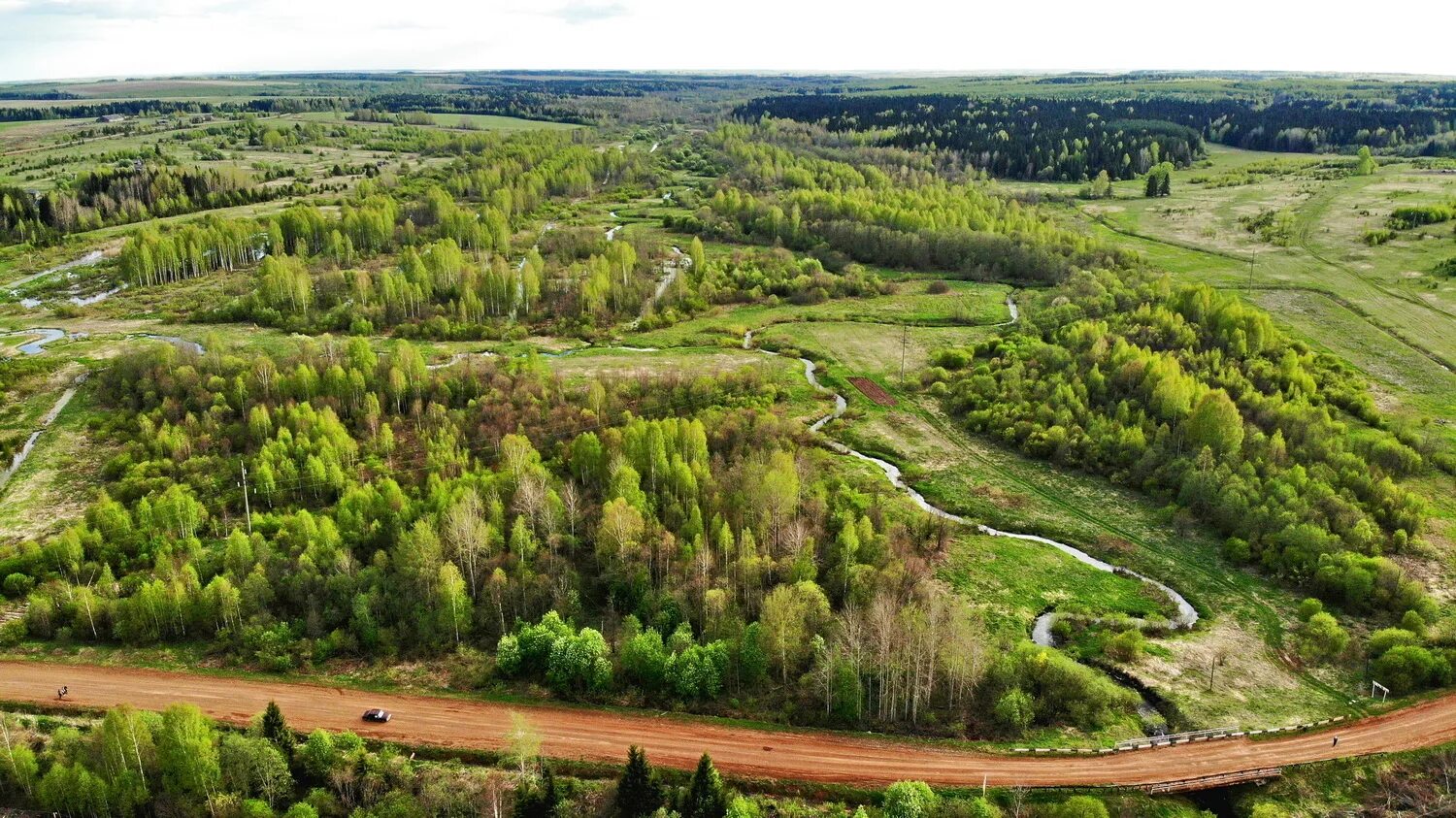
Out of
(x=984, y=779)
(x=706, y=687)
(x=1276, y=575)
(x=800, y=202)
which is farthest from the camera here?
A: (x=800, y=202)

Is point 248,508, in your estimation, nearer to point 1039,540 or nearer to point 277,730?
point 277,730

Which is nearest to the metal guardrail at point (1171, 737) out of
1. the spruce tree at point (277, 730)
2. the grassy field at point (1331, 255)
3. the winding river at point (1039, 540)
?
the winding river at point (1039, 540)

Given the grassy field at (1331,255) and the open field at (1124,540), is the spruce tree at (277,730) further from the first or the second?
the grassy field at (1331,255)

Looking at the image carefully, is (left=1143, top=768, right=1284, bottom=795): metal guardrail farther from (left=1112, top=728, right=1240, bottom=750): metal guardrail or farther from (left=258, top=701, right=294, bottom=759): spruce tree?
(left=258, top=701, right=294, bottom=759): spruce tree

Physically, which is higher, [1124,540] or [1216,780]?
[1124,540]

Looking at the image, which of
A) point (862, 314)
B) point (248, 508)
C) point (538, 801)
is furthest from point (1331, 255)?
point (248, 508)

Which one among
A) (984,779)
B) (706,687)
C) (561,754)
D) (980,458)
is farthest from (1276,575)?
(561,754)

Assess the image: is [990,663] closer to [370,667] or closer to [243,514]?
[370,667]
